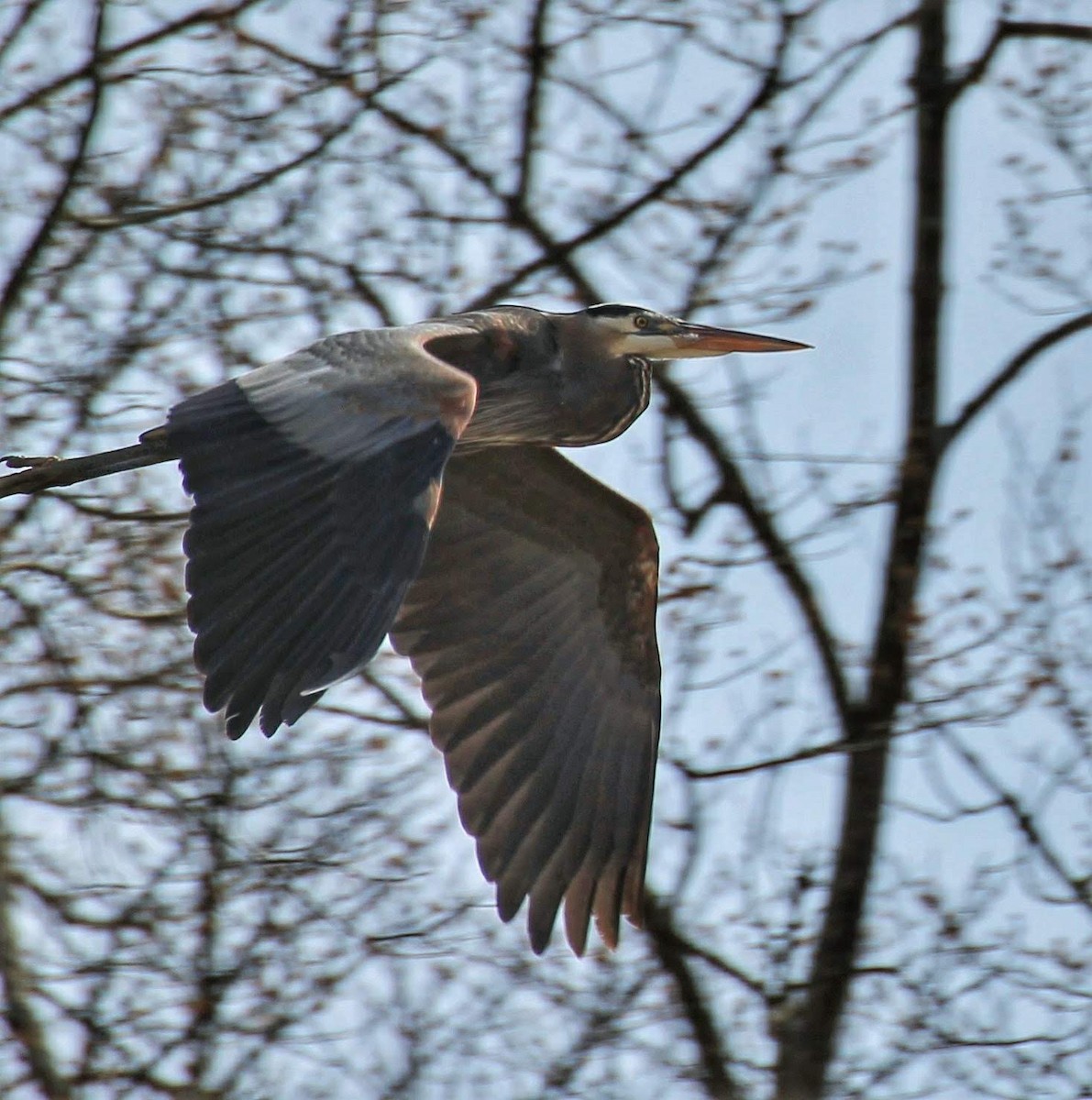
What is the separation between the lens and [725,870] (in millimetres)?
6895

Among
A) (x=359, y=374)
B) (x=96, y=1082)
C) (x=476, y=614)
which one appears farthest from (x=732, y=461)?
(x=96, y=1082)

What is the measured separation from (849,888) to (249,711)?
273 centimetres

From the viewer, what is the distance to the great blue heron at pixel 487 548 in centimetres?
513

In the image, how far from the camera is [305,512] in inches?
207

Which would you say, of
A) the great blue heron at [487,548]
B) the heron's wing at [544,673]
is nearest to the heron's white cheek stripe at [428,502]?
the great blue heron at [487,548]

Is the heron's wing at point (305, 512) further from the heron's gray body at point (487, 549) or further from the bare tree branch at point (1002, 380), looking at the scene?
the bare tree branch at point (1002, 380)

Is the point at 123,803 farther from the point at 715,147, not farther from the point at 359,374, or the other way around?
the point at 715,147

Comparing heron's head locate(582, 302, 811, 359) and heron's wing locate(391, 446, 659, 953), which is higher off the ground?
heron's head locate(582, 302, 811, 359)

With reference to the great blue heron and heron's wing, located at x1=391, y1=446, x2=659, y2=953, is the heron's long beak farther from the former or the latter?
heron's wing, located at x1=391, y1=446, x2=659, y2=953

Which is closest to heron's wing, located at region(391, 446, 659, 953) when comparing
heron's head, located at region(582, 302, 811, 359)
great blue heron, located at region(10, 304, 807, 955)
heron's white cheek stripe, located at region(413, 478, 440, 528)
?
great blue heron, located at region(10, 304, 807, 955)

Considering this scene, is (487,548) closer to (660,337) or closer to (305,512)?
(660,337)

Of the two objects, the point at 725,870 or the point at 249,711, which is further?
the point at 725,870

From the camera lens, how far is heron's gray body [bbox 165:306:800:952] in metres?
5.13

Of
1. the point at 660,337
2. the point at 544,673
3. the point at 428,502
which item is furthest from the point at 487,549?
the point at 428,502
